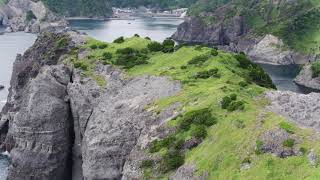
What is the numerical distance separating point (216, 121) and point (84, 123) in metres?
26.6

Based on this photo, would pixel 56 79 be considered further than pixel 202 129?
Yes

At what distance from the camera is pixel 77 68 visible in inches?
3760

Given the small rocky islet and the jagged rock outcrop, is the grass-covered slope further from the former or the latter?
the jagged rock outcrop

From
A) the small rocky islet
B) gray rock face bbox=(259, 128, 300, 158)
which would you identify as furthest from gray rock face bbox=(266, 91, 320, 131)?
gray rock face bbox=(259, 128, 300, 158)

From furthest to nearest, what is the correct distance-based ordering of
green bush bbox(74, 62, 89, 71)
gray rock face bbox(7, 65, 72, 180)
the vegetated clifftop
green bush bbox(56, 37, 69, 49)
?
green bush bbox(56, 37, 69, 49) → green bush bbox(74, 62, 89, 71) → gray rock face bbox(7, 65, 72, 180) → the vegetated clifftop

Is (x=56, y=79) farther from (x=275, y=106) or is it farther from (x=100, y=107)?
(x=275, y=106)

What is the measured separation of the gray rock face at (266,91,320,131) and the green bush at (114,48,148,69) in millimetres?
28839

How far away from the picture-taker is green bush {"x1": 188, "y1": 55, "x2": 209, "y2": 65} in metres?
91.2

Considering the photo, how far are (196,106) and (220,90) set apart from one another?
4.08 m

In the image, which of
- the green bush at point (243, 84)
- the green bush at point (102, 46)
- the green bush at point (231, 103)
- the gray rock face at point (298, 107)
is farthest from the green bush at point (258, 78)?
the green bush at point (102, 46)

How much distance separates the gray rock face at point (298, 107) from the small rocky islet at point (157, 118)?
12 centimetres

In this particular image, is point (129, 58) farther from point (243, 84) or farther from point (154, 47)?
point (243, 84)

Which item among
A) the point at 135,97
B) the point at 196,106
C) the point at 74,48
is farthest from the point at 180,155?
the point at 74,48

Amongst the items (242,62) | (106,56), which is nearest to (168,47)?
(106,56)
